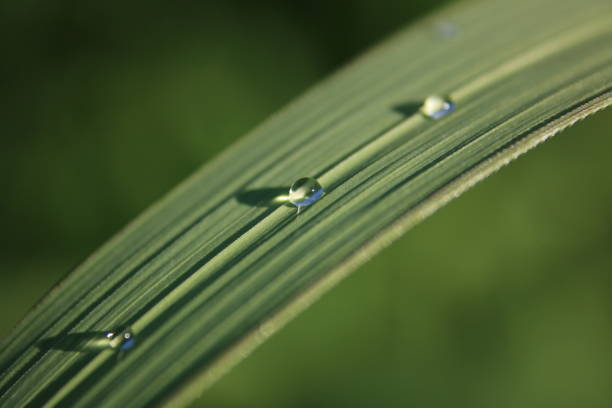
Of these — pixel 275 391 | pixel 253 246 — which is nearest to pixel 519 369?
pixel 275 391

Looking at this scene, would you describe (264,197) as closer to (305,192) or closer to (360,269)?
(305,192)

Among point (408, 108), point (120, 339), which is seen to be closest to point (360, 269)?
point (408, 108)

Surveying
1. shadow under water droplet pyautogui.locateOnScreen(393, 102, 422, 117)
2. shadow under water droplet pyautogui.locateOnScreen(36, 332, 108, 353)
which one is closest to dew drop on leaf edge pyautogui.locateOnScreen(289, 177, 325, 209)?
shadow under water droplet pyautogui.locateOnScreen(393, 102, 422, 117)

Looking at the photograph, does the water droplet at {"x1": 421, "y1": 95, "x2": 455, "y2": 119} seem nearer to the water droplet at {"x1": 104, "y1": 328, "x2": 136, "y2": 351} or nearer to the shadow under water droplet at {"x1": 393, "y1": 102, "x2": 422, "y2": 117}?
the shadow under water droplet at {"x1": 393, "y1": 102, "x2": 422, "y2": 117}

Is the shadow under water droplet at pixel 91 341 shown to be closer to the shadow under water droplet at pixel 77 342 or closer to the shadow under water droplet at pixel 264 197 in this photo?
the shadow under water droplet at pixel 77 342

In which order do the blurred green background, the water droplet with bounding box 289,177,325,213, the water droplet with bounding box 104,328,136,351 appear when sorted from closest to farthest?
the water droplet with bounding box 104,328,136,351 < the water droplet with bounding box 289,177,325,213 < the blurred green background

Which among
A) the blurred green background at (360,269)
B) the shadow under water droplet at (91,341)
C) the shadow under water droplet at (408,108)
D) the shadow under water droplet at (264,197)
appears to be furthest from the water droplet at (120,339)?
the blurred green background at (360,269)
